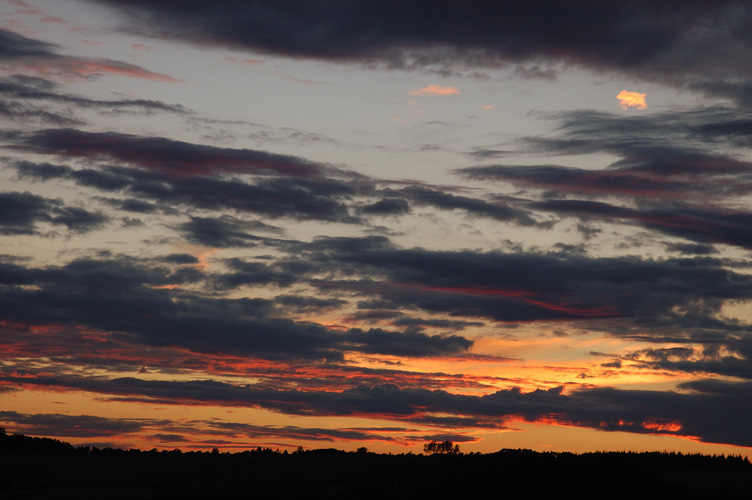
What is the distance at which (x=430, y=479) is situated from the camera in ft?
294

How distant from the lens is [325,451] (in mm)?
135875

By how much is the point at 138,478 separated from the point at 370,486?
40.5 meters

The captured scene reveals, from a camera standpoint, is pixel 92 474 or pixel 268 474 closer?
pixel 268 474

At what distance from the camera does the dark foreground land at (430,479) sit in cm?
8288

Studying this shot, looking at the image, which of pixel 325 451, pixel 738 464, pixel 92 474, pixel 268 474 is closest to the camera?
pixel 738 464

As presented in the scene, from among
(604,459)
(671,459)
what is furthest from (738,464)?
(604,459)

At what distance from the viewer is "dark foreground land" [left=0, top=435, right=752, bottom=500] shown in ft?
272

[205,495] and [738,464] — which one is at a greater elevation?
[738,464]

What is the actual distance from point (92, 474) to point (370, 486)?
2027 inches

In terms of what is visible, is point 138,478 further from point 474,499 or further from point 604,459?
point 604,459

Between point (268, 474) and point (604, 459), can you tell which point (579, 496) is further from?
point (268, 474)

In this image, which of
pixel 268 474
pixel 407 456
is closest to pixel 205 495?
pixel 268 474

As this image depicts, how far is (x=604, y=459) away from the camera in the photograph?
3556 inches

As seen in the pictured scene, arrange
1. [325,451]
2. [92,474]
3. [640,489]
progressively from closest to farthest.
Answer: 1. [640,489]
2. [92,474]
3. [325,451]
